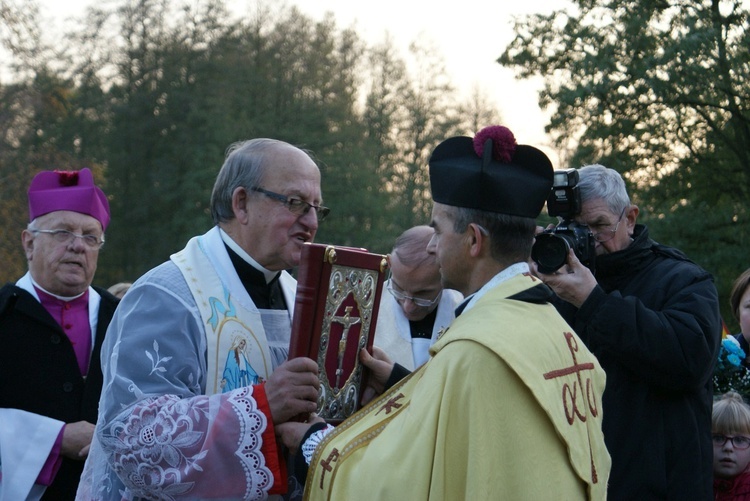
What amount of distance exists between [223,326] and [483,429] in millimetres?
1206

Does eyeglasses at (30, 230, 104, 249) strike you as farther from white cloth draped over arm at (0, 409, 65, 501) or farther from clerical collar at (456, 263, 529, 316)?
clerical collar at (456, 263, 529, 316)

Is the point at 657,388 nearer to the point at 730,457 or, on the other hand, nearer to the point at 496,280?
the point at 730,457

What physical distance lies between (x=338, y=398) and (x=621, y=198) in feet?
5.80

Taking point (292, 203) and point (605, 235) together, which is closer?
point (292, 203)

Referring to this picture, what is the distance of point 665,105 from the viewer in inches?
650

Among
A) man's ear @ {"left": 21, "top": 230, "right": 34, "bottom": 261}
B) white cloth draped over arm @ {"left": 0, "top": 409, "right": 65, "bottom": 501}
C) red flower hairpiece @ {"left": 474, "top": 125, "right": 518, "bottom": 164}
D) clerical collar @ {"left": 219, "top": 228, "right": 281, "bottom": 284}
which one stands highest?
red flower hairpiece @ {"left": 474, "top": 125, "right": 518, "bottom": 164}

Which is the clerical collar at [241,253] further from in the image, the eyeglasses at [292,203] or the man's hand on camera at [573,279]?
the man's hand on camera at [573,279]

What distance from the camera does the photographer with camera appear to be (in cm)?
393

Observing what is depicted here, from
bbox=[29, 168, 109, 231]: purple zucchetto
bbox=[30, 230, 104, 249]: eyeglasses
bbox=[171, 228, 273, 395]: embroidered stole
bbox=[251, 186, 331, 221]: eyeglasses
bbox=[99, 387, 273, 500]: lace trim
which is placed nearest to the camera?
bbox=[99, 387, 273, 500]: lace trim

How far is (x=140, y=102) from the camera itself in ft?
101

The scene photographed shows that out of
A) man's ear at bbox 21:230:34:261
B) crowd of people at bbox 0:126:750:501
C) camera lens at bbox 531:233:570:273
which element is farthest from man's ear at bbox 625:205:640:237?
man's ear at bbox 21:230:34:261

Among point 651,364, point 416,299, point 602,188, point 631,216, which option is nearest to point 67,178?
point 416,299

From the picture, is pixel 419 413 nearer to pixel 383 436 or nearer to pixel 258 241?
pixel 383 436

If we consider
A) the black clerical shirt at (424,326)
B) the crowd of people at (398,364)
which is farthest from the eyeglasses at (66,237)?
the black clerical shirt at (424,326)
